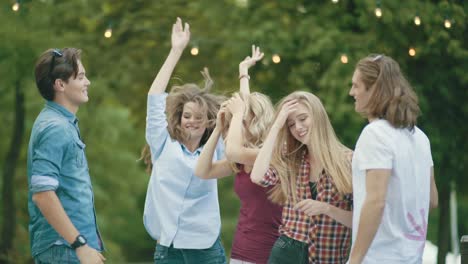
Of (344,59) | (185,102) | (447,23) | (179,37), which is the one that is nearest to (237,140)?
(185,102)

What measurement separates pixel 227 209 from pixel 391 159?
3887 centimetres

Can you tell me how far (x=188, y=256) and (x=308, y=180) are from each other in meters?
1.24

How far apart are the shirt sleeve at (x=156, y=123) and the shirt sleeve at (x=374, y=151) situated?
7.13 ft

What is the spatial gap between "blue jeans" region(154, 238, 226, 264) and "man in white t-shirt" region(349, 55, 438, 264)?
1.91 metres

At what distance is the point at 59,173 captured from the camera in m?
5.35

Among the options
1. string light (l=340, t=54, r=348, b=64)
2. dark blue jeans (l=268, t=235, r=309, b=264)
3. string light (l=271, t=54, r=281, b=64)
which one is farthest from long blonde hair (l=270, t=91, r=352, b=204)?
string light (l=271, t=54, r=281, b=64)

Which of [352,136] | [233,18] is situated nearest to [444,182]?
[352,136]

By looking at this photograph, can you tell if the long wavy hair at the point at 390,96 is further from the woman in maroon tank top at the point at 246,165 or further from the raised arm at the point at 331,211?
the woman in maroon tank top at the point at 246,165

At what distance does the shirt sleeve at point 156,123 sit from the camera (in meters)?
6.93

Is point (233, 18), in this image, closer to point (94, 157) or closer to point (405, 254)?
point (405, 254)

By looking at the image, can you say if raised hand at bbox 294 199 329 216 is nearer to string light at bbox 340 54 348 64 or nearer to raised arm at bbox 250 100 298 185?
raised arm at bbox 250 100 298 185

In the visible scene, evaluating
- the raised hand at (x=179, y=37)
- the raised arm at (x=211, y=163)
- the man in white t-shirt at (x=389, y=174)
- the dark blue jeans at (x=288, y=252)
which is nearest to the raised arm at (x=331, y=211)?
the dark blue jeans at (x=288, y=252)

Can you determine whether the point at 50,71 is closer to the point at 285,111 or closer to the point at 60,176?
the point at 60,176

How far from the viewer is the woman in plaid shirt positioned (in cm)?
574
